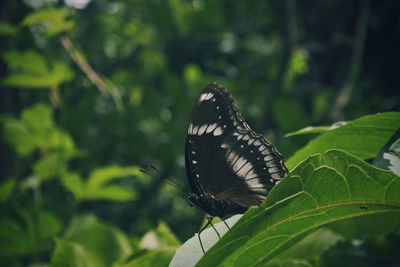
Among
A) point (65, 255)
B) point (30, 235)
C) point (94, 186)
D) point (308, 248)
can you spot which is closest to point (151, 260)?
point (65, 255)

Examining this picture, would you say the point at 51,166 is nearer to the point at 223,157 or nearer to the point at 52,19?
the point at 52,19

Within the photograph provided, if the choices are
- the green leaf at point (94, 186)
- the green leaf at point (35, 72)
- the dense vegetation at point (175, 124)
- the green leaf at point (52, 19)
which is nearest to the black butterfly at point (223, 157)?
the dense vegetation at point (175, 124)

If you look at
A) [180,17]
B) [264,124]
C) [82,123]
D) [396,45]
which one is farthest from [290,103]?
[396,45]

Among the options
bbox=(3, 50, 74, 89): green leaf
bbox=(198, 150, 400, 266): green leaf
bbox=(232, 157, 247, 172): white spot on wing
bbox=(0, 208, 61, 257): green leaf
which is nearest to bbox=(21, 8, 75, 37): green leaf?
bbox=(3, 50, 74, 89): green leaf

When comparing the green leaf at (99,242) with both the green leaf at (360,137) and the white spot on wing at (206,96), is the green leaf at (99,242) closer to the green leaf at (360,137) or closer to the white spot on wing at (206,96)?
the white spot on wing at (206,96)

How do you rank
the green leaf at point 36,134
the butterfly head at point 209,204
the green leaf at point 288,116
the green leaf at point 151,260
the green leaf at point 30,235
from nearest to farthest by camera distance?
the green leaf at point 151,260 < the butterfly head at point 209,204 < the green leaf at point 30,235 < the green leaf at point 36,134 < the green leaf at point 288,116

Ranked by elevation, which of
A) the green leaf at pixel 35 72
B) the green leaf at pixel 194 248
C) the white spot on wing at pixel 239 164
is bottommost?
the white spot on wing at pixel 239 164

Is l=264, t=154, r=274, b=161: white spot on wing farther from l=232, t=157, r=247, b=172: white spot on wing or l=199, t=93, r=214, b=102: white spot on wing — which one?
l=199, t=93, r=214, b=102: white spot on wing
